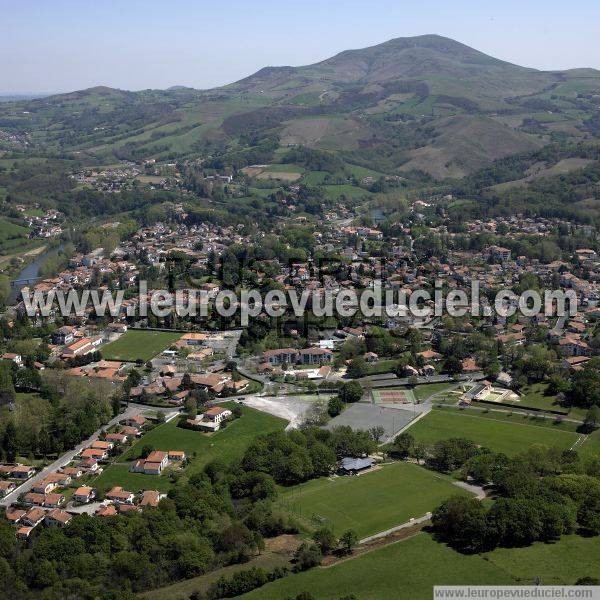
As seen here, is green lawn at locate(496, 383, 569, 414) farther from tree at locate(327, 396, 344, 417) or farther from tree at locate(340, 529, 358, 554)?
tree at locate(340, 529, 358, 554)

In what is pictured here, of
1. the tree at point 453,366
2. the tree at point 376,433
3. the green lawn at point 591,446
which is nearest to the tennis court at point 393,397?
the tree at point 453,366

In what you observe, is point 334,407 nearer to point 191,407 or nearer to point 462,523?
point 191,407

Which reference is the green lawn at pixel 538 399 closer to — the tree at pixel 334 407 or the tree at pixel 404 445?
the tree at pixel 404 445

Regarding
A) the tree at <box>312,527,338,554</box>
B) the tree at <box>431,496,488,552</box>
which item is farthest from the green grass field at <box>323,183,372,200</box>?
the tree at <box>312,527,338,554</box>

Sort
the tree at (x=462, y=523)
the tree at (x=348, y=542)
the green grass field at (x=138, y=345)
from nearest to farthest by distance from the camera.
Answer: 1. the tree at (x=462, y=523)
2. the tree at (x=348, y=542)
3. the green grass field at (x=138, y=345)

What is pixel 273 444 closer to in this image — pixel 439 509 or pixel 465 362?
A: pixel 439 509

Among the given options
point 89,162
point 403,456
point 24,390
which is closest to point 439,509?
point 403,456
